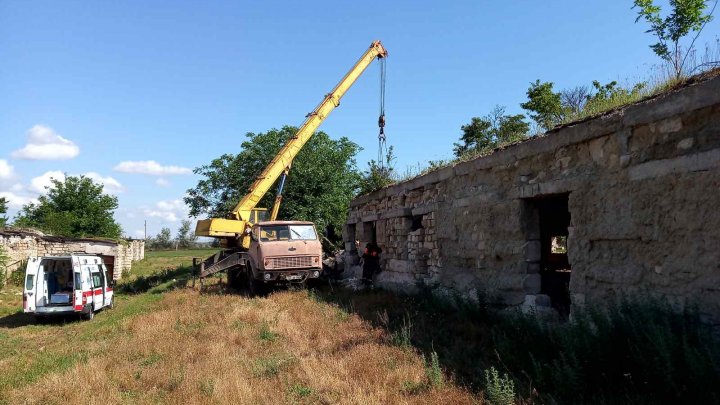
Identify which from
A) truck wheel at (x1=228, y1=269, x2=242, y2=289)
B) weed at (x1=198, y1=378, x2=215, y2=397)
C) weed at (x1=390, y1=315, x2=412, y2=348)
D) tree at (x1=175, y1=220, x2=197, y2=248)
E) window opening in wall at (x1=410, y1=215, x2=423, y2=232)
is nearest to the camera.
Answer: weed at (x1=198, y1=378, x2=215, y2=397)

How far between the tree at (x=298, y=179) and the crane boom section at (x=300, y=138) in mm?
6763

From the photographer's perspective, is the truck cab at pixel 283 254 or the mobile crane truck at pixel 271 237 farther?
the mobile crane truck at pixel 271 237

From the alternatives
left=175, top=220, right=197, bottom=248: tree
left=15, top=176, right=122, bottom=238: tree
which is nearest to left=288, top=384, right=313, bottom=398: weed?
left=15, top=176, right=122, bottom=238: tree

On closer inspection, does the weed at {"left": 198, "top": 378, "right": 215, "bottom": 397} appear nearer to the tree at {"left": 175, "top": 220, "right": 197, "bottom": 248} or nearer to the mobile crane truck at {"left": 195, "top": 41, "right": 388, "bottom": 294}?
the mobile crane truck at {"left": 195, "top": 41, "right": 388, "bottom": 294}

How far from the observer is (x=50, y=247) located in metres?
21.6

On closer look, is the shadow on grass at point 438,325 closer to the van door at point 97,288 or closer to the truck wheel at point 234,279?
the truck wheel at point 234,279

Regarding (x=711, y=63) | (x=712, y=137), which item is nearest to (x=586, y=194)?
(x=712, y=137)

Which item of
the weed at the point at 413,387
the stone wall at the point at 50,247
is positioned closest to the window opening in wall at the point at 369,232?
the weed at the point at 413,387

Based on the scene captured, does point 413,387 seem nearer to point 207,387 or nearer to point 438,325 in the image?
point 207,387

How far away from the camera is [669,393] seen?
11.8 ft

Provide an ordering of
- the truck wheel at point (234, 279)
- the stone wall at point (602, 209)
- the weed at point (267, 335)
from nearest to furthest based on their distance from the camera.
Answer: the stone wall at point (602, 209) < the weed at point (267, 335) < the truck wheel at point (234, 279)

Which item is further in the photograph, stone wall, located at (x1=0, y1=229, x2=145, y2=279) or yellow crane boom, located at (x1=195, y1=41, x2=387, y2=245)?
stone wall, located at (x1=0, y1=229, x2=145, y2=279)

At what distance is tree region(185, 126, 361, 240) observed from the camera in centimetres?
2483

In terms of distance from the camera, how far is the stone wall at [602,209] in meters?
4.56
